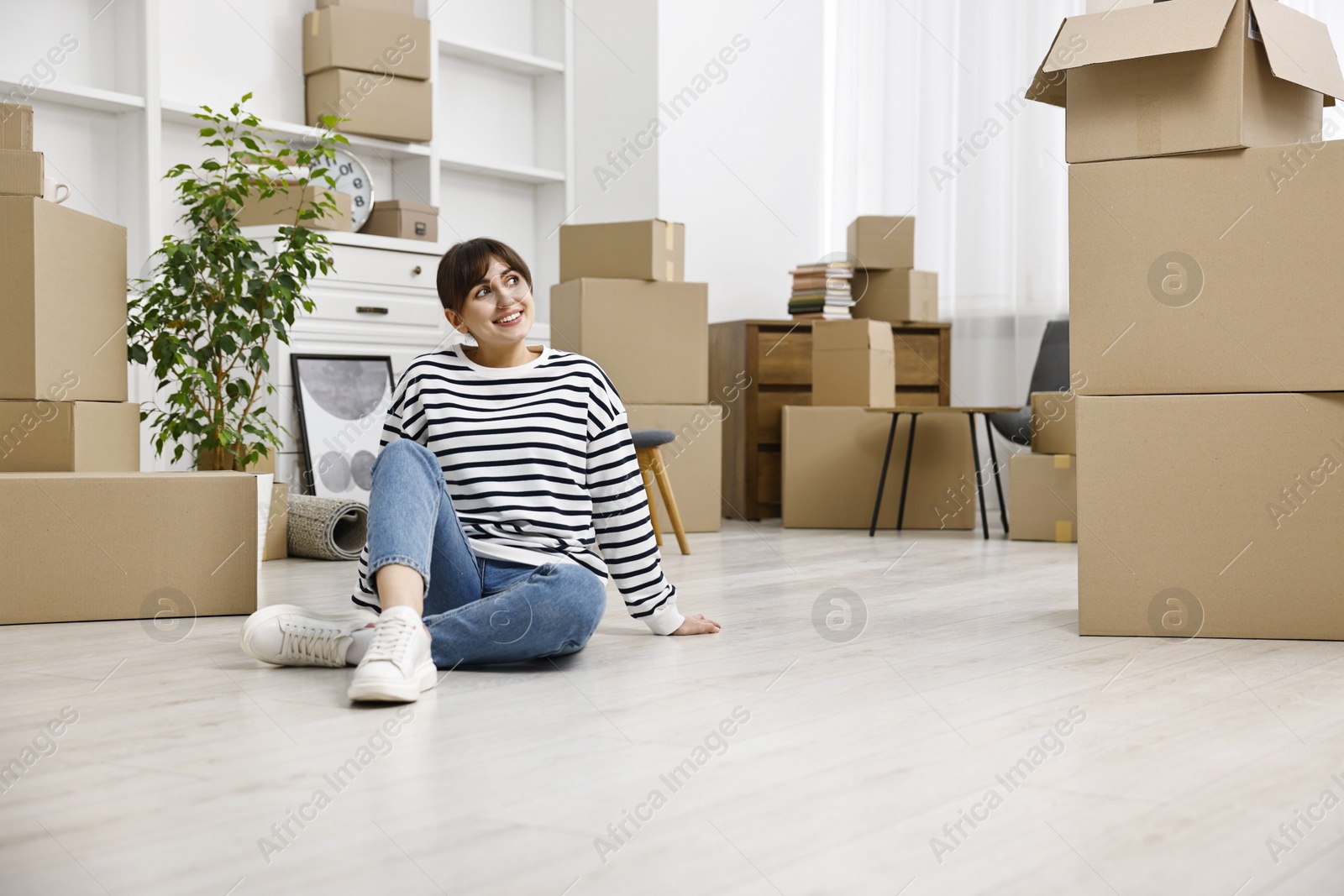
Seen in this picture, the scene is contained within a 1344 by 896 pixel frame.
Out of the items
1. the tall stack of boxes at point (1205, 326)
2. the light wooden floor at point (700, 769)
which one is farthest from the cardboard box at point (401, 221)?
the tall stack of boxes at point (1205, 326)

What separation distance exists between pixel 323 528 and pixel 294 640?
1587 mm

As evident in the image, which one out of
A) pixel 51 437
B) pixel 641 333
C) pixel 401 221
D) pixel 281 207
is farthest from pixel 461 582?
pixel 401 221

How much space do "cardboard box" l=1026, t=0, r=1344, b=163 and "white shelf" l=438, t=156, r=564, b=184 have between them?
2808mm

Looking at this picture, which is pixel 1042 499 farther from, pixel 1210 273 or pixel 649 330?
pixel 1210 273

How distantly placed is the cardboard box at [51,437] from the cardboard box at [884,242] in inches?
111

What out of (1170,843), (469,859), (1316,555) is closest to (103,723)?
(469,859)

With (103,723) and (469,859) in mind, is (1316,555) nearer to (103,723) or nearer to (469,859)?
(469,859)

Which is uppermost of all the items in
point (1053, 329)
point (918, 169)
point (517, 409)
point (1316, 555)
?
point (918, 169)

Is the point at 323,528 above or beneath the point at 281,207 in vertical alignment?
beneath

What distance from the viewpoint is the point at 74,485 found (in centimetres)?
→ 214

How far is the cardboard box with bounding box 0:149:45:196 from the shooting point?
7.36ft

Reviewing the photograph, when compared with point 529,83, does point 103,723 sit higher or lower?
lower

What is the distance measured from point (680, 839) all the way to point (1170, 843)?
1.23ft

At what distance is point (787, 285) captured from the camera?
16.5 feet
